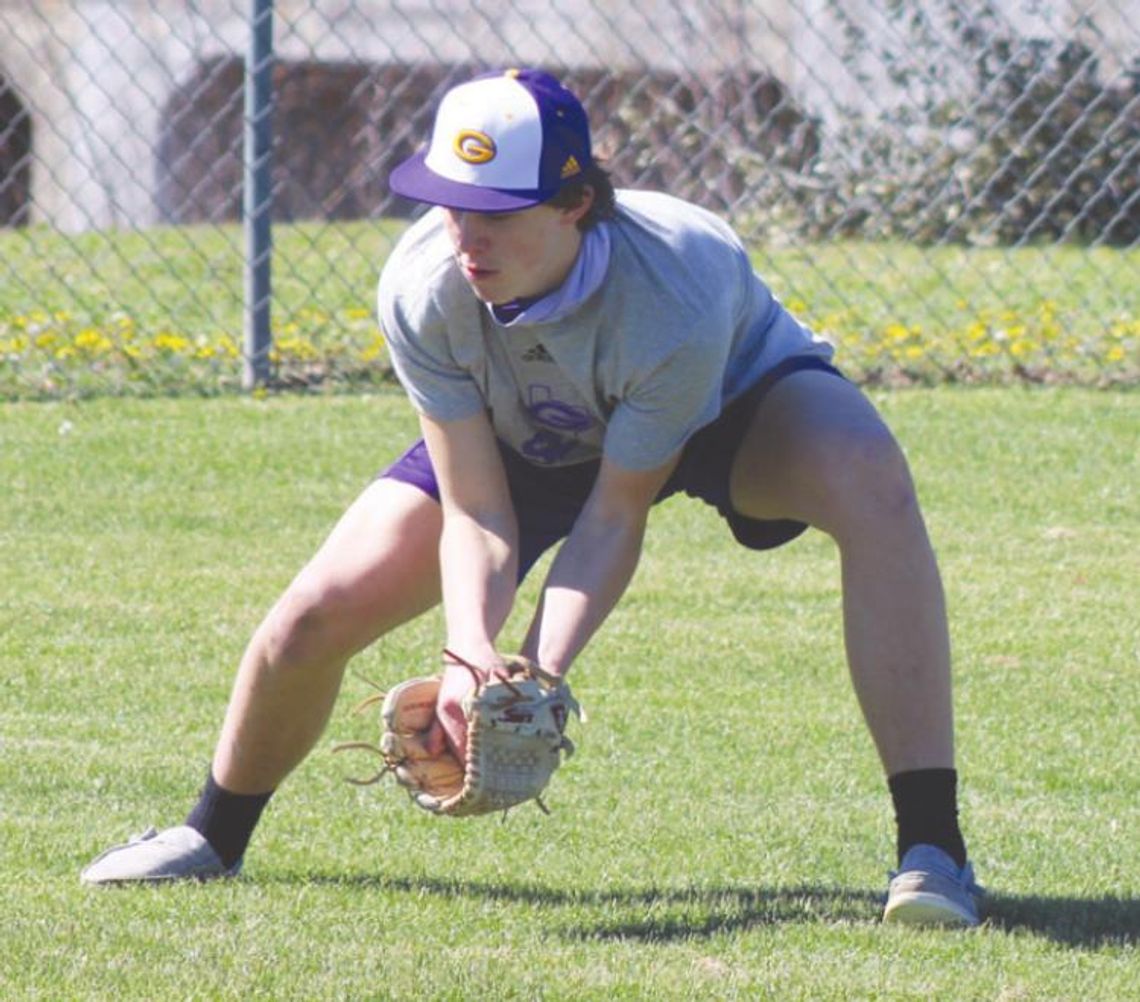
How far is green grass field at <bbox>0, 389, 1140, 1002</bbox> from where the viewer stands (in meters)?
3.59

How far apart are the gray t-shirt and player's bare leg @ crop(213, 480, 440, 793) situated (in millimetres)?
232

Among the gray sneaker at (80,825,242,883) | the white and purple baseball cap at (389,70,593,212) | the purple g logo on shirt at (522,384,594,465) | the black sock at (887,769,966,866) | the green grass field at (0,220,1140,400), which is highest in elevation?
the white and purple baseball cap at (389,70,593,212)

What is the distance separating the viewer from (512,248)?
3.53 m

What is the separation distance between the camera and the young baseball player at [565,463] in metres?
3.58

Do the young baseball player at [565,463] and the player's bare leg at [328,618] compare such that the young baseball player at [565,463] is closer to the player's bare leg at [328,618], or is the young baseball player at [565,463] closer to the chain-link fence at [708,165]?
the player's bare leg at [328,618]

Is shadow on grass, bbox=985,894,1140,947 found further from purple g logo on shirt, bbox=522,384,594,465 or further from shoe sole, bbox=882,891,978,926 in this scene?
purple g logo on shirt, bbox=522,384,594,465

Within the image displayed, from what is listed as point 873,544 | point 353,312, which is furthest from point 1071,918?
point 353,312

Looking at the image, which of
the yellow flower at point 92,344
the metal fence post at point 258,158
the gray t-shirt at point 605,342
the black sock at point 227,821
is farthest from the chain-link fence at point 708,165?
the gray t-shirt at point 605,342

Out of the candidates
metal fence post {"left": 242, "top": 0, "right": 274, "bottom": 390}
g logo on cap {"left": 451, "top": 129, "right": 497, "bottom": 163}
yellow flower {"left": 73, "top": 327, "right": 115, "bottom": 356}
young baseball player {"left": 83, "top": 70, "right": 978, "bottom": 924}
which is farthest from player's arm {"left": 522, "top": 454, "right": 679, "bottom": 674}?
yellow flower {"left": 73, "top": 327, "right": 115, "bottom": 356}

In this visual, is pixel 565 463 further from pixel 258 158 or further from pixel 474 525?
pixel 258 158

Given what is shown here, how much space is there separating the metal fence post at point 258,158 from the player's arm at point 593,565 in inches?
183

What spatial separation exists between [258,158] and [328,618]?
4497 millimetres

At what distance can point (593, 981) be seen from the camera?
3.47 meters

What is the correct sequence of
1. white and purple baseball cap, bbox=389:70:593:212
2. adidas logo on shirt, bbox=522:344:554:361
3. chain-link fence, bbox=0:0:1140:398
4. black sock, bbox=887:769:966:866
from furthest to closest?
chain-link fence, bbox=0:0:1140:398 → black sock, bbox=887:769:966:866 → adidas logo on shirt, bbox=522:344:554:361 → white and purple baseball cap, bbox=389:70:593:212
